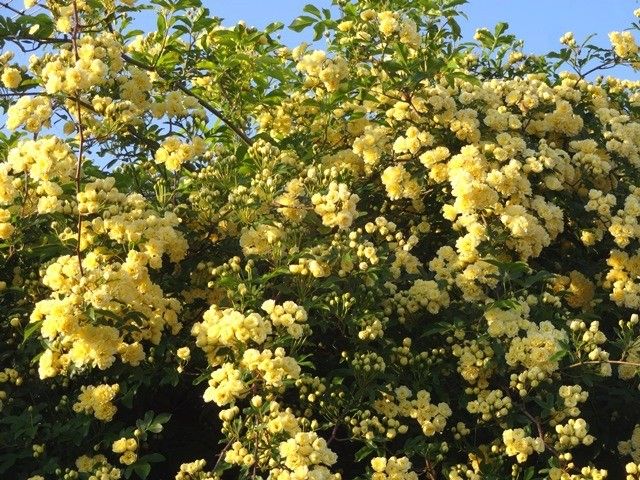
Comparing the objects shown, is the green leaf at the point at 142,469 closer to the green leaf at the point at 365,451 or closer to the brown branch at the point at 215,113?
the green leaf at the point at 365,451

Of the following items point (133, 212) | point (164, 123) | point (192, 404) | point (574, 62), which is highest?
point (574, 62)

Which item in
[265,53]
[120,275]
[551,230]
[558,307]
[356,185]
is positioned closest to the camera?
[120,275]

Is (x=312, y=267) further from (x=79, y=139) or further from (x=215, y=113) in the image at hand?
(x=215, y=113)

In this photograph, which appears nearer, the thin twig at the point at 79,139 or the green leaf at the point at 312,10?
the thin twig at the point at 79,139

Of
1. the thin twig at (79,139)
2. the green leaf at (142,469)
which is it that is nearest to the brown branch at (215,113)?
the thin twig at (79,139)

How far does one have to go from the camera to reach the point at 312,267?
3.36m

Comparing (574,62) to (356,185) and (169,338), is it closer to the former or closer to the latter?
(356,185)

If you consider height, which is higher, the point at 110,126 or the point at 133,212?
the point at 110,126

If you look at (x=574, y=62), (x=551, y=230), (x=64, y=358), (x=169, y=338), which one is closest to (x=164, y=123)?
(x=169, y=338)

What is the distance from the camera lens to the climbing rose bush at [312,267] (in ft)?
10.6

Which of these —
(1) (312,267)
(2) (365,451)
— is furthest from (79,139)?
(2) (365,451)

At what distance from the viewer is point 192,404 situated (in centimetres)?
379

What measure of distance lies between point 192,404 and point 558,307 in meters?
1.36

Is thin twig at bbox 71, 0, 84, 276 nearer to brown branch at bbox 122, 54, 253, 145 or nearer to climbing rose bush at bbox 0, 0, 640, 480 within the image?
climbing rose bush at bbox 0, 0, 640, 480
